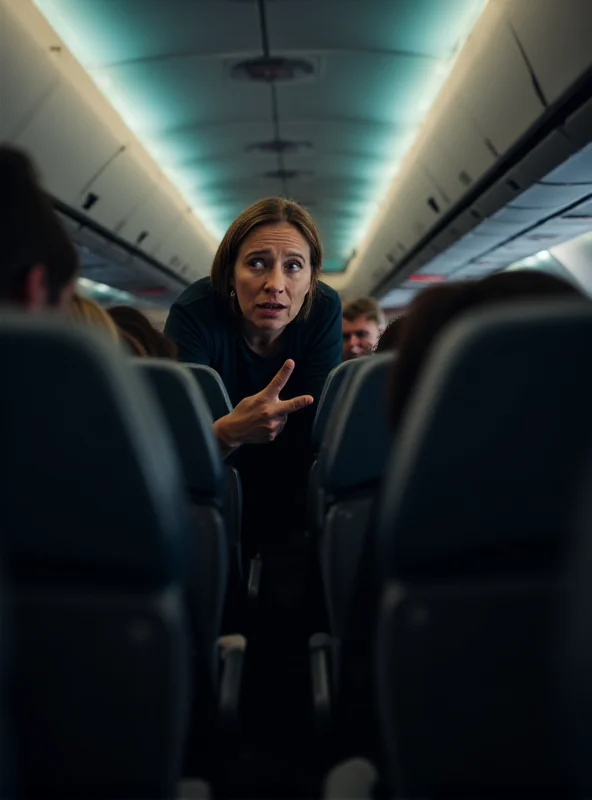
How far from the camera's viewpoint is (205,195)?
508 inches

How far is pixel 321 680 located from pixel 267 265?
5.45ft

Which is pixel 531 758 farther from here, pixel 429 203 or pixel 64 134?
pixel 429 203

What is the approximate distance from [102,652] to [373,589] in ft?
1.95

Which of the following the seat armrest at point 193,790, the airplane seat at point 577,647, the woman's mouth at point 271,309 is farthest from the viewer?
the woman's mouth at point 271,309

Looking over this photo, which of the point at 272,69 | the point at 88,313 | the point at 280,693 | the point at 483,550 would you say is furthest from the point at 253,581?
the point at 272,69

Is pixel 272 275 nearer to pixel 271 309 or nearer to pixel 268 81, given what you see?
pixel 271 309

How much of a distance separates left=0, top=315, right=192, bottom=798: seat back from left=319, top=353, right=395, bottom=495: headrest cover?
2.32ft

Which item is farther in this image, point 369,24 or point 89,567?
point 369,24

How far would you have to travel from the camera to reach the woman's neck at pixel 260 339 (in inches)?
135

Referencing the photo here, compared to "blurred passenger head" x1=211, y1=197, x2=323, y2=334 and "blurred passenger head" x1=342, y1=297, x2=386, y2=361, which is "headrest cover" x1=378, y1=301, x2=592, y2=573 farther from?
"blurred passenger head" x1=342, y1=297, x2=386, y2=361

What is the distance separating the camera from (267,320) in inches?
126

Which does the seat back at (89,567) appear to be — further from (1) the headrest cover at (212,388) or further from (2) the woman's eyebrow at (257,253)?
A: (2) the woman's eyebrow at (257,253)

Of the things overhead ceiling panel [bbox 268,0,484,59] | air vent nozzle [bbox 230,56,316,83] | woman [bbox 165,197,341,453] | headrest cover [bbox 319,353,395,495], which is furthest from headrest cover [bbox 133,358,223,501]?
air vent nozzle [bbox 230,56,316,83]

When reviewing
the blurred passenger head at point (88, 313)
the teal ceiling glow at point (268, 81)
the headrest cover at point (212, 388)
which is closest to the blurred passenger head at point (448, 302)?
the blurred passenger head at point (88, 313)
